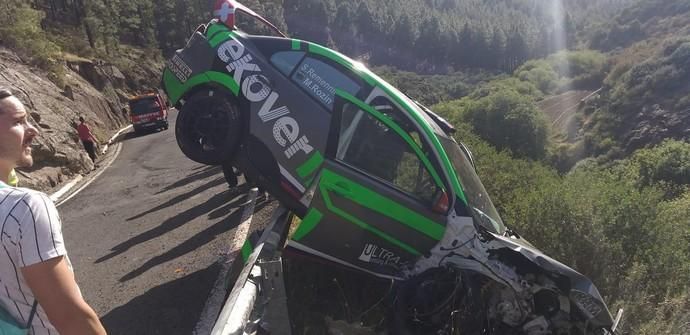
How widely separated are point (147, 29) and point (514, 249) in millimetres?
50459

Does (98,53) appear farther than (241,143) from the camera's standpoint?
Yes

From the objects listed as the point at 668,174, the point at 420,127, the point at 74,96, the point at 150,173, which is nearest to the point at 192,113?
the point at 420,127

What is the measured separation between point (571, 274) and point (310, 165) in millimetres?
2586

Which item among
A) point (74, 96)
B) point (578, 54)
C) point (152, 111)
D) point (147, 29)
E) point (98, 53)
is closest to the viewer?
point (74, 96)

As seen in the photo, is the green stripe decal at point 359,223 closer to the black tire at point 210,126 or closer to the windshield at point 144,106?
the black tire at point 210,126

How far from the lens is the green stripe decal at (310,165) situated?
15.3 feet

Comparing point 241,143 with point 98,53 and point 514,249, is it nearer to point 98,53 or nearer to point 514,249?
point 514,249

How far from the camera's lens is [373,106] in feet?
15.1

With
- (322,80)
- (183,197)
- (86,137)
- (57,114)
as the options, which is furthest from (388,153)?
(57,114)

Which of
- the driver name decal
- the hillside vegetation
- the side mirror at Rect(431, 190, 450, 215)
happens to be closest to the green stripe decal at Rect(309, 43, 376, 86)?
the driver name decal

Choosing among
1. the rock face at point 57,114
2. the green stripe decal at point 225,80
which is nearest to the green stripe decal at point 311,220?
the green stripe decal at point 225,80

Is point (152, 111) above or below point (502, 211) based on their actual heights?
below

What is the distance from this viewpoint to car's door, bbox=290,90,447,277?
13.9 ft

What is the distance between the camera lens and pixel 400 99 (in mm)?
4609
